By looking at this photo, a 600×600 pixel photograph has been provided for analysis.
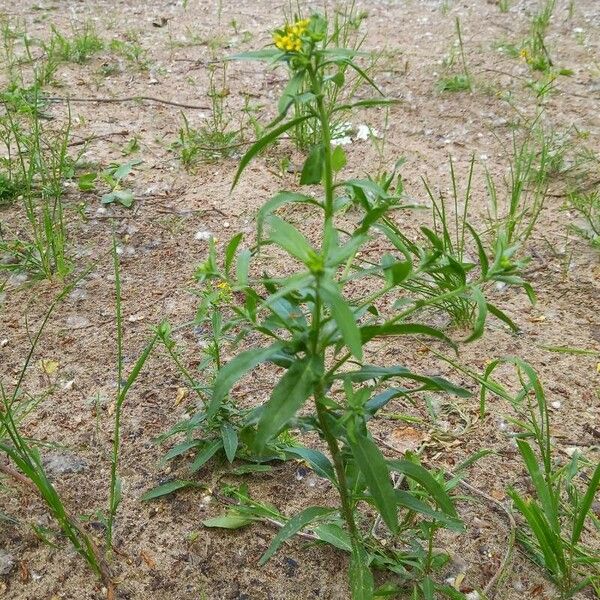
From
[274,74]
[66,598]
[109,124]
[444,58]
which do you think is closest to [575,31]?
[444,58]

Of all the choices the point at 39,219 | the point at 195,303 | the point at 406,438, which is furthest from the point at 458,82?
the point at 406,438

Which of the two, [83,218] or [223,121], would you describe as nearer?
[83,218]

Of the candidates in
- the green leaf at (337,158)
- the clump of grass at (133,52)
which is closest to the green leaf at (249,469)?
the green leaf at (337,158)

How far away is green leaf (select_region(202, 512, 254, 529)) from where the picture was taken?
1.58m

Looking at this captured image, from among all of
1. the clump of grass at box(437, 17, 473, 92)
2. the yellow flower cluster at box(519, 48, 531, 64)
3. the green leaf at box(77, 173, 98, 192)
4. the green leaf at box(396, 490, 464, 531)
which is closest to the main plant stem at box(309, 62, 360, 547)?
the green leaf at box(396, 490, 464, 531)

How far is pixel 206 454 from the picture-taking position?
1.67 metres

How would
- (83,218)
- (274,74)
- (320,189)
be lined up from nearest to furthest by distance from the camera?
(83,218) < (320,189) < (274,74)

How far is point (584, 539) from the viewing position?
1562 mm

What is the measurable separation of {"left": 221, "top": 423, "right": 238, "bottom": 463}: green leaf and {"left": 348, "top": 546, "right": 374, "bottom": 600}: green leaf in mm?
394

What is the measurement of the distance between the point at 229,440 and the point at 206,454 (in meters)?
0.06

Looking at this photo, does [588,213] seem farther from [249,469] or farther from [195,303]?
[249,469]

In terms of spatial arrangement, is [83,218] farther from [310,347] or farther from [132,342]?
[310,347]

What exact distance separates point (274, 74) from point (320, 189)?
4.10ft

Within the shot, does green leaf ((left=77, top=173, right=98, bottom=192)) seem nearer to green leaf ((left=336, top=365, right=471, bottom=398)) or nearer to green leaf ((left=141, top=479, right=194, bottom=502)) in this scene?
green leaf ((left=141, top=479, right=194, bottom=502))
